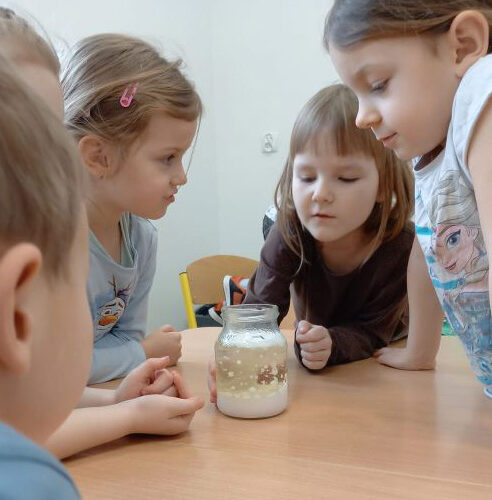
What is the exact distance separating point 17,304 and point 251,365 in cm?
44

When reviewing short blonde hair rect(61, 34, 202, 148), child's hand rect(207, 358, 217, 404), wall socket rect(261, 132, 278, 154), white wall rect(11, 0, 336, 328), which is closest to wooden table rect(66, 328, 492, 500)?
child's hand rect(207, 358, 217, 404)

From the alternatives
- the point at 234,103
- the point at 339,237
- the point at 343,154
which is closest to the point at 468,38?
the point at 343,154

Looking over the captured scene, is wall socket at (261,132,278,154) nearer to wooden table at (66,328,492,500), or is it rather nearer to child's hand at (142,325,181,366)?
child's hand at (142,325,181,366)

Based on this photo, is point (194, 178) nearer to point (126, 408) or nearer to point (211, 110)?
point (211, 110)

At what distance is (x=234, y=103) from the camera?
121 inches

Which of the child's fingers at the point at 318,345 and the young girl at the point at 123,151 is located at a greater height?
the young girl at the point at 123,151

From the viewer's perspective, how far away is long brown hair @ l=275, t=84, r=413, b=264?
972 mm

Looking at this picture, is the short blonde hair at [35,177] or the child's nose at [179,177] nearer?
the short blonde hair at [35,177]

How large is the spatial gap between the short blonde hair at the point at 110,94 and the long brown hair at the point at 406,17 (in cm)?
35

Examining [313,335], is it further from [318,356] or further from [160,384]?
[160,384]

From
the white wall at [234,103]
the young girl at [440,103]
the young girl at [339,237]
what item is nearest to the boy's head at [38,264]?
the young girl at [440,103]

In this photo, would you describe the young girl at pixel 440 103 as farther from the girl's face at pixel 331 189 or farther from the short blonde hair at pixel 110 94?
the short blonde hair at pixel 110 94

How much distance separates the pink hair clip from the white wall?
1.73 meters

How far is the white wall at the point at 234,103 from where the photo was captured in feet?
9.13
